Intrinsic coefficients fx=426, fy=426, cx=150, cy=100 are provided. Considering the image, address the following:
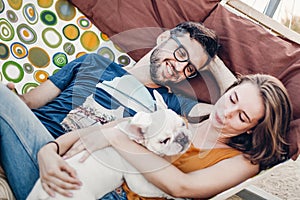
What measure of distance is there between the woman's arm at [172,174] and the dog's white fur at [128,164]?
1 centimetres

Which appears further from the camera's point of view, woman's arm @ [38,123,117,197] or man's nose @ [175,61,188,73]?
man's nose @ [175,61,188,73]

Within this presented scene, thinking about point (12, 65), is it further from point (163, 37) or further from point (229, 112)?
point (229, 112)

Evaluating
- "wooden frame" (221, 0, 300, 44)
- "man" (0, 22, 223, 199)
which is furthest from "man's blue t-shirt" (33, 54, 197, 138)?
"wooden frame" (221, 0, 300, 44)

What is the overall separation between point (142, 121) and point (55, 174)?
0.67 feet

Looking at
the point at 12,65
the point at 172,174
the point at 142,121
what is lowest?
the point at 172,174

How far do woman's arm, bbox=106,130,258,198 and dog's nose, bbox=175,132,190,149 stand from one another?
5 cm

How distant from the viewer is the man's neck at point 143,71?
108 cm

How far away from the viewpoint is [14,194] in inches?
34.6

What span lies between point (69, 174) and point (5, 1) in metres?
0.72

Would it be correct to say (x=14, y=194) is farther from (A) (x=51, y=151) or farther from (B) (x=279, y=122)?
(B) (x=279, y=122)

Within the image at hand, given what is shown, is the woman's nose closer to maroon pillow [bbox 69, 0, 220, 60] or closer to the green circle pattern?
A: maroon pillow [bbox 69, 0, 220, 60]

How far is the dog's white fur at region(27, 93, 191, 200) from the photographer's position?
85 centimetres

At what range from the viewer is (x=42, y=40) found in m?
1.32

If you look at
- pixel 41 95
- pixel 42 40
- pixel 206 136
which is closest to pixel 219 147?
pixel 206 136
